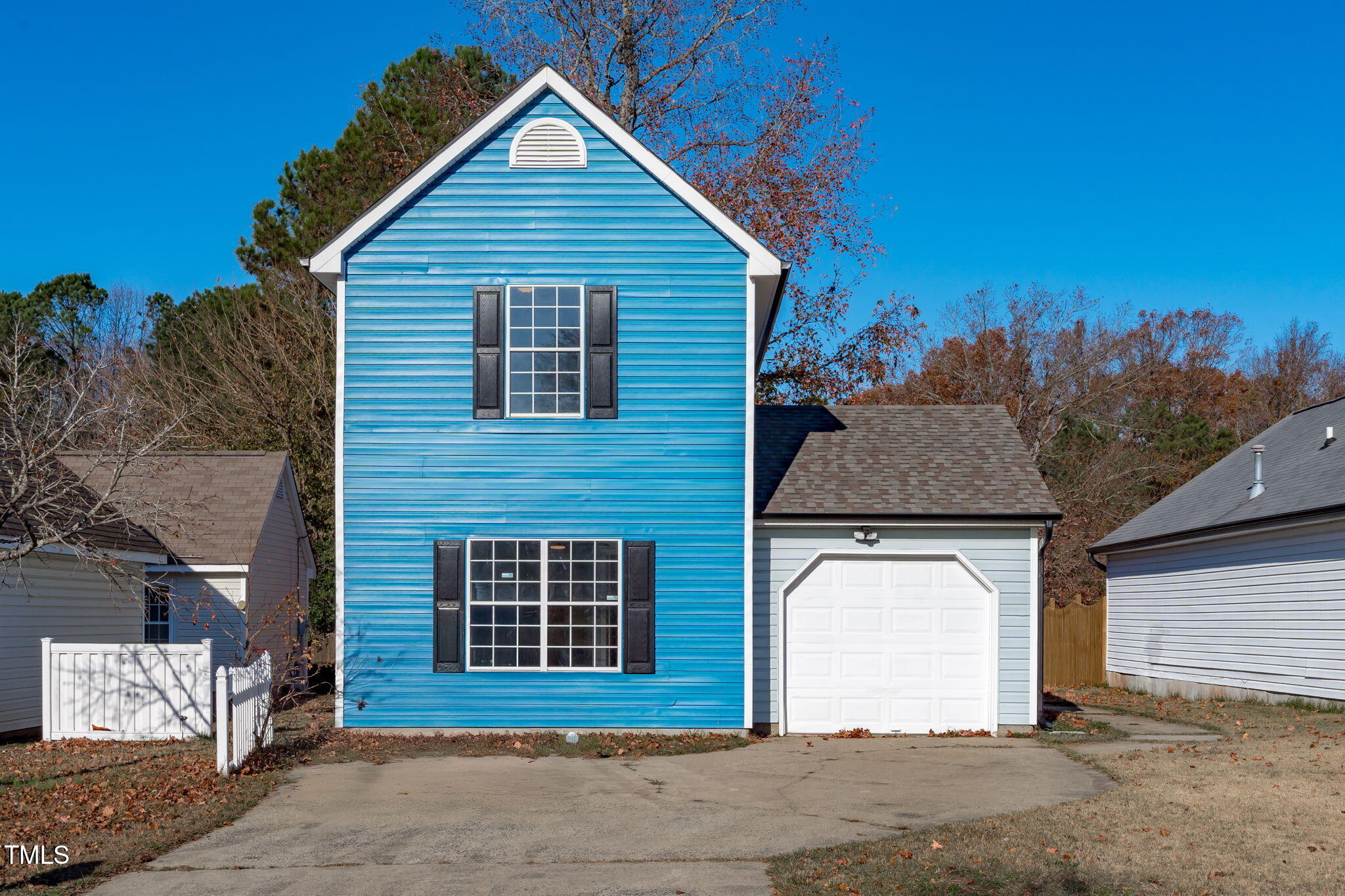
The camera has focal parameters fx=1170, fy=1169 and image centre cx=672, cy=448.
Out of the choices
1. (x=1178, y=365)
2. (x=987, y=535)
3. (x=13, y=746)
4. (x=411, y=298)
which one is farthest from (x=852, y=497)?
(x=1178, y=365)

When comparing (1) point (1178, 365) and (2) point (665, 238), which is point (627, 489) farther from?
(1) point (1178, 365)

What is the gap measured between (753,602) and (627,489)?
7.15 feet

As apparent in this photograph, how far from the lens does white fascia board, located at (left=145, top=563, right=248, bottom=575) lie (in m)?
19.5

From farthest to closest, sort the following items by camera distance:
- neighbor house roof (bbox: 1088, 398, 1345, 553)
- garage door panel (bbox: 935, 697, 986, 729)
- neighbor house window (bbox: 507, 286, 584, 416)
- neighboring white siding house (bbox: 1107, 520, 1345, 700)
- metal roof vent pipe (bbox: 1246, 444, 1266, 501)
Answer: metal roof vent pipe (bbox: 1246, 444, 1266, 501), neighbor house roof (bbox: 1088, 398, 1345, 553), neighboring white siding house (bbox: 1107, 520, 1345, 700), garage door panel (bbox: 935, 697, 986, 729), neighbor house window (bbox: 507, 286, 584, 416)

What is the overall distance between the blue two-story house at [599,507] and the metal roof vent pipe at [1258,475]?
783cm

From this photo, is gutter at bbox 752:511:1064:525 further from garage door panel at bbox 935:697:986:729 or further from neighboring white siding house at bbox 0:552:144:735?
neighboring white siding house at bbox 0:552:144:735

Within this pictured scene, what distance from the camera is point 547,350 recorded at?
48.1 ft

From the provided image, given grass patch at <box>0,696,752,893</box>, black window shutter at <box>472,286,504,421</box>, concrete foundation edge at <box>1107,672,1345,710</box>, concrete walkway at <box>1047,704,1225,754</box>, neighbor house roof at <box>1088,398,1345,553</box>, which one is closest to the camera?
grass patch at <box>0,696,752,893</box>

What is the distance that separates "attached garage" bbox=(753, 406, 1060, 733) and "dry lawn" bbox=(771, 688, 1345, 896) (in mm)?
2879

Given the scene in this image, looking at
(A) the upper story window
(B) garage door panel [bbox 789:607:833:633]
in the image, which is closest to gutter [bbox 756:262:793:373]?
(A) the upper story window

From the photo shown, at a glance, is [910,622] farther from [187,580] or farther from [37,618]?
[187,580]

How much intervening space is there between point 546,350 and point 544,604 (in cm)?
316

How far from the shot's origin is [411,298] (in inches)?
579

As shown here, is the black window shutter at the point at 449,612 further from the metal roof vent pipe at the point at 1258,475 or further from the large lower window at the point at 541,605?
the metal roof vent pipe at the point at 1258,475
